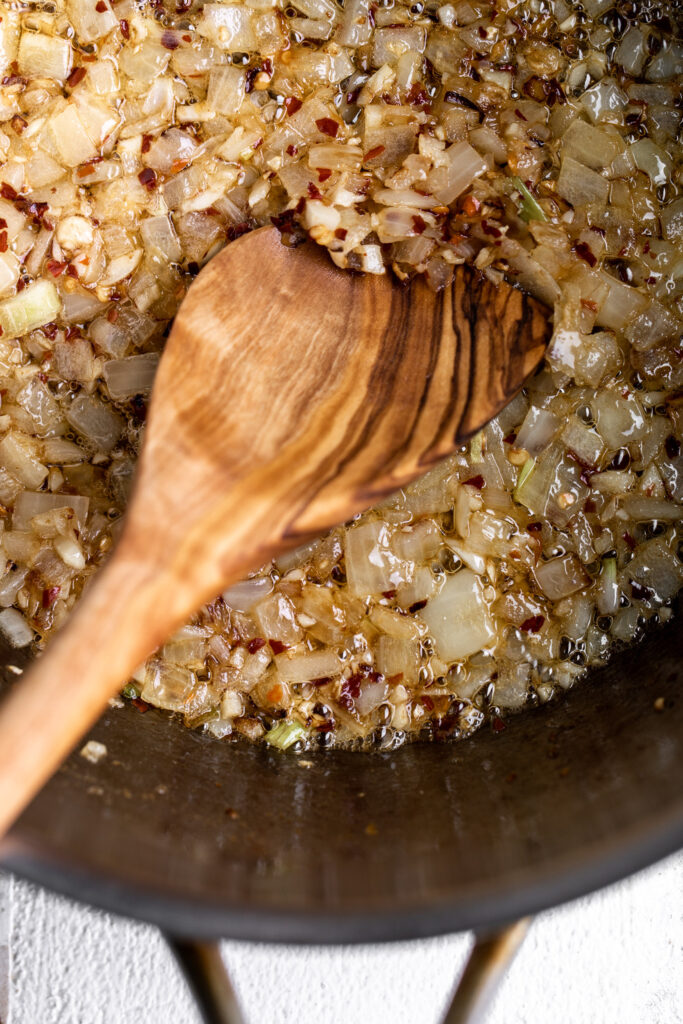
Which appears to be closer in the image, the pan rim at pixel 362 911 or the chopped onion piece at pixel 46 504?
the pan rim at pixel 362 911

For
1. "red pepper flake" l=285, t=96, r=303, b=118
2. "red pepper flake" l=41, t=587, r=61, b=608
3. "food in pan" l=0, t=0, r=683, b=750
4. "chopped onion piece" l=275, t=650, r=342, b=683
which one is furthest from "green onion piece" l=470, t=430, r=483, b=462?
"red pepper flake" l=41, t=587, r=61, b=608

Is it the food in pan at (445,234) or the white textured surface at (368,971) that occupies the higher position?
the food in pan at (445,234)

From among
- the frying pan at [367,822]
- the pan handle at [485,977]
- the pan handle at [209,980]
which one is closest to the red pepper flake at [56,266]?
the frying pan at [367,822]

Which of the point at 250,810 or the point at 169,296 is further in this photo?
the point at 169,296

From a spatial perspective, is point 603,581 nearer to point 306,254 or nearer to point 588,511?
point 588,511

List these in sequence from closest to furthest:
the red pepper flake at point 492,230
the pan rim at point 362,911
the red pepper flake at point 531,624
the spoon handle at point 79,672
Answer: the spoon handle at point 79,672
the pan rim at point 362,911
the red pepper flake at point 492,230
the red pepper flake at point 531,624

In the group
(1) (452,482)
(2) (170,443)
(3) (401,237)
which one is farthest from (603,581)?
(2) (170,443)

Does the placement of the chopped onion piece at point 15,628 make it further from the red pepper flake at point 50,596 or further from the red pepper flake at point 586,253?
the red pepper flake at point 586,253
